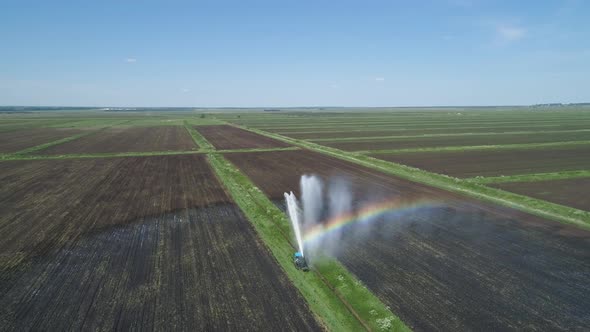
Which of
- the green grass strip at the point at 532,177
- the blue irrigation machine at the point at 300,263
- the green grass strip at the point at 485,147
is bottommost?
the green grass strip at the point at 485,147

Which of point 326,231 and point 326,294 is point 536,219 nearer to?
point 326,231

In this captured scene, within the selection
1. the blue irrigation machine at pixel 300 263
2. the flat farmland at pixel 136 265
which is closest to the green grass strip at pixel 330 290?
the blue irrigation machine at pixel 300 263

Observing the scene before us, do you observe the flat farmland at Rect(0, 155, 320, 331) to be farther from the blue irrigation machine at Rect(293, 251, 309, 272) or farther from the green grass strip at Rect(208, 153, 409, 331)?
the blue irrigation machine at Rect(293, 251, 309, 272)

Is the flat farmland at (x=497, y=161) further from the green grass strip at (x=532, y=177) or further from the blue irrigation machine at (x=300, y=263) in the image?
the blue irrigation machine at (x=300, y=263)

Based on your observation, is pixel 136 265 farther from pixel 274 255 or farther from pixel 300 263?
pixel 300 263

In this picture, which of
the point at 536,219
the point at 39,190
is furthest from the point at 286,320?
the point at 39,190

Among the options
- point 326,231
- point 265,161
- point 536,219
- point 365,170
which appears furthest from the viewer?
point 265,161

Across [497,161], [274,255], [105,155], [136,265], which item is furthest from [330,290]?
[105,155]
